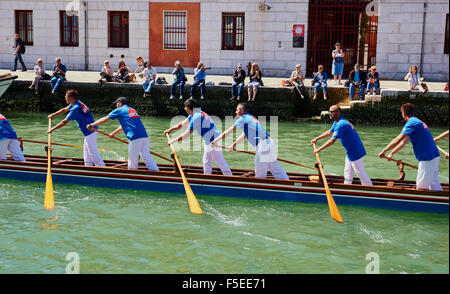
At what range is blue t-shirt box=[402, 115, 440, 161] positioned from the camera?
830cm

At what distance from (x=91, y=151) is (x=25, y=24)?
721 inches

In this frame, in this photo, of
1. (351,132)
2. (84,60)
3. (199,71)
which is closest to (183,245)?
(351,132)

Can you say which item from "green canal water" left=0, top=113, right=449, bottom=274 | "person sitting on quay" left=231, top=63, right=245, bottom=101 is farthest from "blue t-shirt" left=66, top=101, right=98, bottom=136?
"person sitting on quay" left=231, top=63, right=245, bottom=101

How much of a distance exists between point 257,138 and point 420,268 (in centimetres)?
368

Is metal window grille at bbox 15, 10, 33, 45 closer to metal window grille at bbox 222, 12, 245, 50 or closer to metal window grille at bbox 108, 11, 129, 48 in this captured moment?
metal window grille at bbox 108, 11, 129, 48

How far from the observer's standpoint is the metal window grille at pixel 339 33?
23875mm

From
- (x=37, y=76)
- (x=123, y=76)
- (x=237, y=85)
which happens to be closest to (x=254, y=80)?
(x=237, y=85)

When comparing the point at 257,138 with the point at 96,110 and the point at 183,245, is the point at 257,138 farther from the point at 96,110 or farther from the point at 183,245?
the point at 96,110

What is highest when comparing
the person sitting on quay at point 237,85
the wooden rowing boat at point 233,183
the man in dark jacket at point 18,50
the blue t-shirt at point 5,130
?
the man in dark jacket at point 18,50

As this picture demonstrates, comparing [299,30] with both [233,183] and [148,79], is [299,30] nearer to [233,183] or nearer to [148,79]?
[148,79]

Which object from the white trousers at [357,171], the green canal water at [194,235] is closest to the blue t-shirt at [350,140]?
the white trousers at [357,171]

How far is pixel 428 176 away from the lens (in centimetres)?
867

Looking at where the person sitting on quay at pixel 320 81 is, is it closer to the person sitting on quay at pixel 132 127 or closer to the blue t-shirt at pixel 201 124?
the blue t-shirt at pixel 201 124

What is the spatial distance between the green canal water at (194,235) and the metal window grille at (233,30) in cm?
1546
